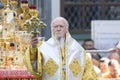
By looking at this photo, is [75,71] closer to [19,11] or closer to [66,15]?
[19,11]

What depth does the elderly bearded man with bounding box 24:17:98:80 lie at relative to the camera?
5.05 meters

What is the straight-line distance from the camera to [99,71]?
21.7 feet

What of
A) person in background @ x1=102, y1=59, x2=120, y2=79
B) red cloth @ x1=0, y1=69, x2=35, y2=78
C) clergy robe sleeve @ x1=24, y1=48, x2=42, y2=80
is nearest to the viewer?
clergy robe sleeve @ x1=24, y1=48, x2=42, y2=80

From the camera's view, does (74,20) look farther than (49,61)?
Yes

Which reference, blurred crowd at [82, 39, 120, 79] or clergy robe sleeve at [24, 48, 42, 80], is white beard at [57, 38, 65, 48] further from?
blurred crowd at [82, 39, 120, 79]

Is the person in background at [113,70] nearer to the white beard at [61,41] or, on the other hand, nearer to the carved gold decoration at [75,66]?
the carved gold decoration at [75,66]

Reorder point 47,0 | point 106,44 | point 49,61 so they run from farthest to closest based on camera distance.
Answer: point 47,0 → point 106,44 → point 49,61

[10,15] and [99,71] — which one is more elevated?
[10,15]

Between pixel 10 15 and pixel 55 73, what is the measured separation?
4.46 feet

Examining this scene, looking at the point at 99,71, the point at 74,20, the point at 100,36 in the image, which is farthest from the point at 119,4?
the point at 99,71

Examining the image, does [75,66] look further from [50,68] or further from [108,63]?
[108,63]

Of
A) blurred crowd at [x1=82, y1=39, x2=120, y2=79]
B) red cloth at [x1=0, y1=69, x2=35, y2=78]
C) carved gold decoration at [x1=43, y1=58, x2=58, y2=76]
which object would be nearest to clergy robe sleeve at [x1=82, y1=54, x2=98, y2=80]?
carved gold decoration at [x1=43, y1=58, x2=58, y2=76]

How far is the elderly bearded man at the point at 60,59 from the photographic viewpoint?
16.6 feet

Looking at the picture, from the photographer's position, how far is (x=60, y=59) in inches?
201
